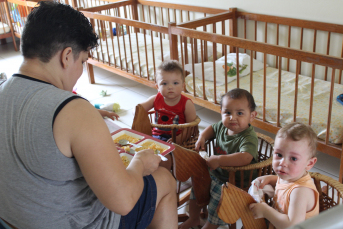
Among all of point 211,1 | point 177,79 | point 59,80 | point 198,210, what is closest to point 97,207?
point 59,80

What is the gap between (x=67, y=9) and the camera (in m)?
1.06

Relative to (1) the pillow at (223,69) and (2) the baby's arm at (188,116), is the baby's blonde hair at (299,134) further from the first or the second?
(1) the pillow at (223,69)

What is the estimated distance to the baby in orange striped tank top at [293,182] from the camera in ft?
3.98

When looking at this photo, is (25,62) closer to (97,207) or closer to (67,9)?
(67,9)

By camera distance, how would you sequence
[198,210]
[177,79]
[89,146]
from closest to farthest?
[89,146]
[198,210]
[177,79]

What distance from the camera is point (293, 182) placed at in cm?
130

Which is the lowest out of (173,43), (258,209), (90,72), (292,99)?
(90,72)

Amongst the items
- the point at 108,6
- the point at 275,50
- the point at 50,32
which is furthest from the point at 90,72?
the point at 50,32

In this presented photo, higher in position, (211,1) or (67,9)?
(67,9)

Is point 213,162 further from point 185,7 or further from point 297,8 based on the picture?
point 185,7

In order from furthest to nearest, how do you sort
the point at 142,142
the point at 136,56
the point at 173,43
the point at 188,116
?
1. the point at 136,56
2. the point at 173,43
3. the point at 188,116
4. the point at 142,142

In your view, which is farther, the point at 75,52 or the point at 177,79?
the point at 177,79

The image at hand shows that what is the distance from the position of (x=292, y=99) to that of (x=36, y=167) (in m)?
1.96

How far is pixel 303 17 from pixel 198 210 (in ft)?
6.45
